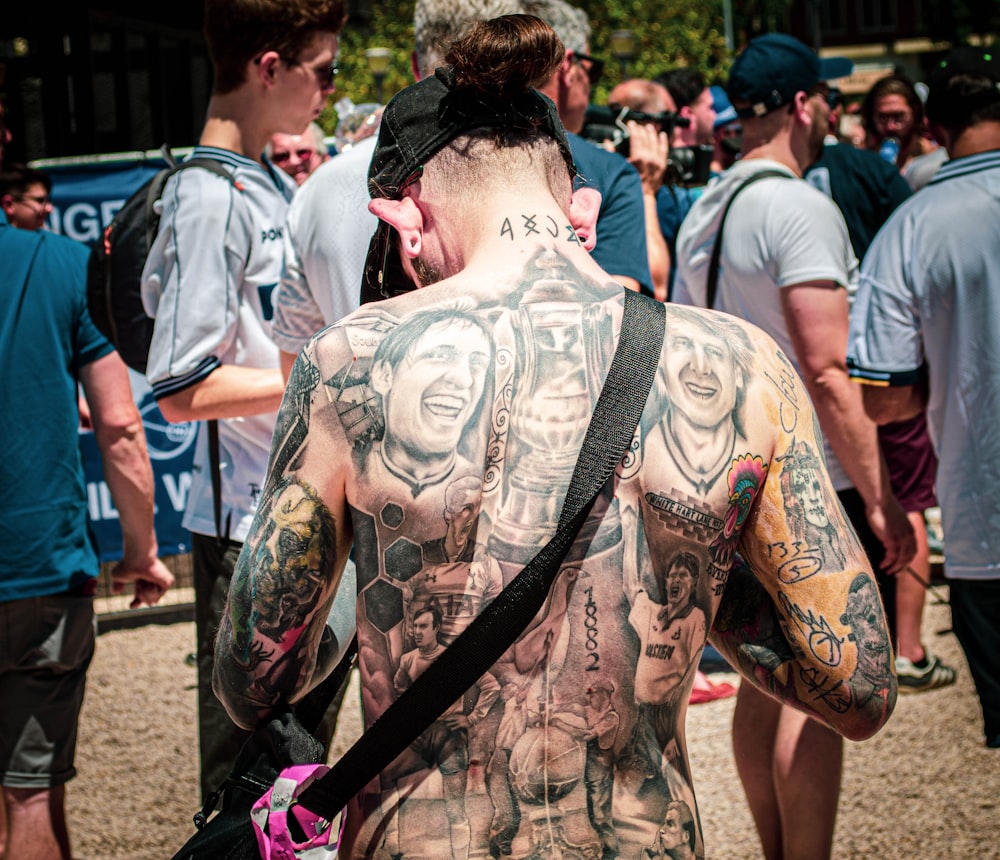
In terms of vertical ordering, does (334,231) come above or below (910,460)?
above

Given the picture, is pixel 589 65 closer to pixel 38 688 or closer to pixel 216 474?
pixel 216 474

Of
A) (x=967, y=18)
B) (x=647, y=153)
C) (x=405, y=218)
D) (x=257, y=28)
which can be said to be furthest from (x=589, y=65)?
(x=967, y=18)

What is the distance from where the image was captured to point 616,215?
3.28 meters

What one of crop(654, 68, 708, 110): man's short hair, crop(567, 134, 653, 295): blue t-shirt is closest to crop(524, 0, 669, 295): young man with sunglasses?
crop(567, 134, 653, 295): blue t-shirt

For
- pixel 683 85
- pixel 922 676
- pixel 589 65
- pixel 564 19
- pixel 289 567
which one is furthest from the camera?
pixel 683 85

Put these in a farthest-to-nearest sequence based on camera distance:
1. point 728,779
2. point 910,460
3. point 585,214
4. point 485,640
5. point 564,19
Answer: point 910,460, point 728,779, point 564,19, point 585,214, point 485,640

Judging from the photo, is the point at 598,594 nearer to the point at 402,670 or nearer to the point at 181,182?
the point at 402,670

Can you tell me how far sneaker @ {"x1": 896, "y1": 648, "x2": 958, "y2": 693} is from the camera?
18.4 feet

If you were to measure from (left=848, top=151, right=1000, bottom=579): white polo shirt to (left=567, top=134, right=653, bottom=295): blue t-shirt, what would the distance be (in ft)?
2.57

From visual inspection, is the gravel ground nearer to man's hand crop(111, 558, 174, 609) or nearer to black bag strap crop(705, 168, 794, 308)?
man's hand crop(111, 558, 174, 609)

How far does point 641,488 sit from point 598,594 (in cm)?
16

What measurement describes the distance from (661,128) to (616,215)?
219 centimetres

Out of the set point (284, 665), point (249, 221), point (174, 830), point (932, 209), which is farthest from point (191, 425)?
point (284, 665)

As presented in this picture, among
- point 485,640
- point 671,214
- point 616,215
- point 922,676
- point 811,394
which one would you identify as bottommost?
point 922,676
